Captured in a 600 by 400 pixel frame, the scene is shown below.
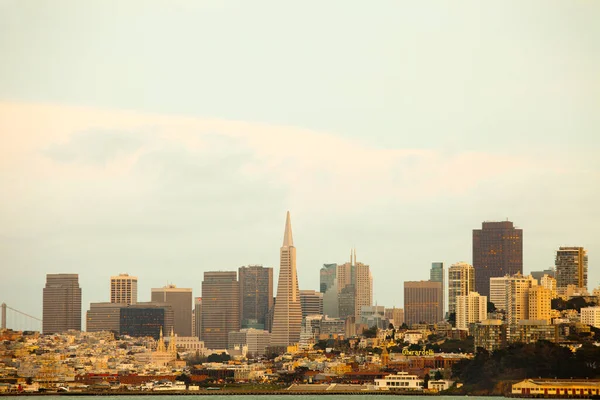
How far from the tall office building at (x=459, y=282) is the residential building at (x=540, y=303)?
33.6 meters

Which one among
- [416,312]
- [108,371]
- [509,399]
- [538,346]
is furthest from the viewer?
[416,312]

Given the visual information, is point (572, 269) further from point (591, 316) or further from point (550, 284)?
point (591, 316)

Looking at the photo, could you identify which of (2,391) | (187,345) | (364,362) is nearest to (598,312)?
(364,362)

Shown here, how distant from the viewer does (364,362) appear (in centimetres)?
12712

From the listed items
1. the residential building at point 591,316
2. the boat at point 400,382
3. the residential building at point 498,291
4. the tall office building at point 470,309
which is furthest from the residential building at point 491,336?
the residential building at point 498,291

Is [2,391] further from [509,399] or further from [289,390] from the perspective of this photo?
[509,399]

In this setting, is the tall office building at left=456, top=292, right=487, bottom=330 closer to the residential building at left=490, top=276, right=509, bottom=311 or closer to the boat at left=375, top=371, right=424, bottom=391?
the residential building at left=490, top=276, right=509, bottom=311

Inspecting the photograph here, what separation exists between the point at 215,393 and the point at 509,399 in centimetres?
3353

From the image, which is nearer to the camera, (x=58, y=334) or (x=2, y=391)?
(x=2, y=391)

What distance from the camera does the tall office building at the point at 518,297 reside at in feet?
450

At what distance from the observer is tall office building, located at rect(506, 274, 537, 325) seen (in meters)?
137

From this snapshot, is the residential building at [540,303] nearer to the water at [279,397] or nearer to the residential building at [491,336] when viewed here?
the residential building at [491,336]

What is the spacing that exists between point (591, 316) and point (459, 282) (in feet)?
156

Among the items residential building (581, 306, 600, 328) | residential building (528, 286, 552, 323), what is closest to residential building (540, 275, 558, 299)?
residential building (528, 286, 552, 323)
